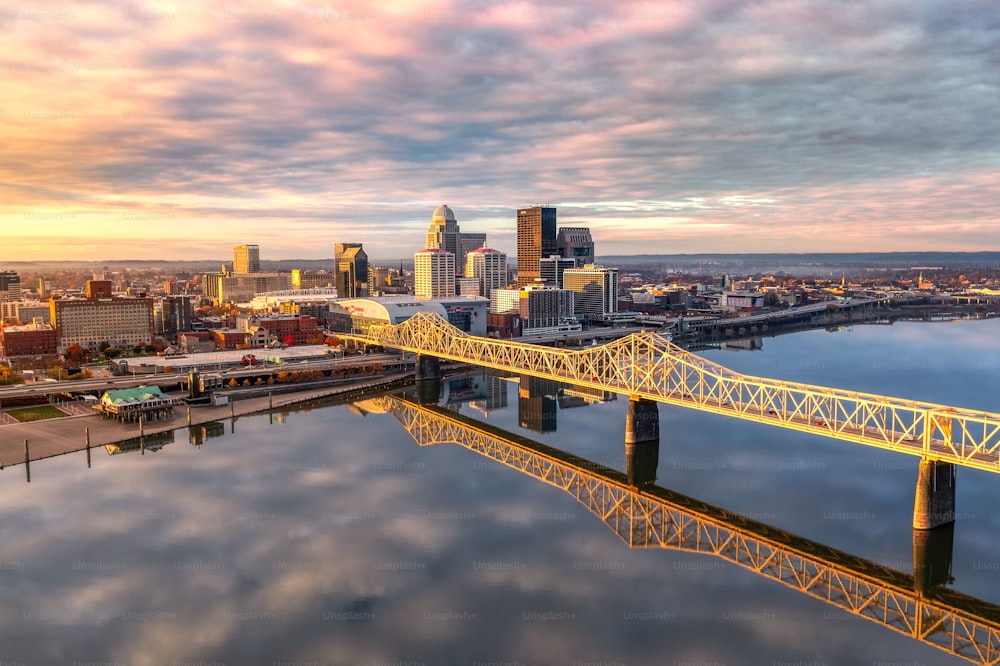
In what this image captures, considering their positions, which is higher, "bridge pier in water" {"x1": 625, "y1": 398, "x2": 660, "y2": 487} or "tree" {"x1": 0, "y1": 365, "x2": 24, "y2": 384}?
"tree" {"x1": 0, "y1": 365, "x2": 24, "y2": 384}

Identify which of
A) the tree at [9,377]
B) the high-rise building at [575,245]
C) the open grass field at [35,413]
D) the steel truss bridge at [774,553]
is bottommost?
the steel truss bridge at [774,553]

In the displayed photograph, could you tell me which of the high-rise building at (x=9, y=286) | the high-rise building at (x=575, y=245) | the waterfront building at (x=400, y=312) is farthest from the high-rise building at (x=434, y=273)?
the high-rise building at (x=9, y=286)

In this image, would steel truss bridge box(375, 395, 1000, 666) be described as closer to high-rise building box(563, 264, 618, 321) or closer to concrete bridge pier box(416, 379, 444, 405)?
concrete bridge pier box(416, 379, 444, 405)

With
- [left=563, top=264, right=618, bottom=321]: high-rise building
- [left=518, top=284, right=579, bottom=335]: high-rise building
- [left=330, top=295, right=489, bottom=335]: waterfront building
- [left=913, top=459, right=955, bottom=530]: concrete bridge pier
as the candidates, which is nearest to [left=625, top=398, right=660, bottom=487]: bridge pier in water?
[left=913, top=459, right=955, bottom=530]: concrete bridge pier

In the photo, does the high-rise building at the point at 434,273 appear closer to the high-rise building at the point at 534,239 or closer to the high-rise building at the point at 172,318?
the high-rise building at the point at 534,239

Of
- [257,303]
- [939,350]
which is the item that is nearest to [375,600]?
[939,350]

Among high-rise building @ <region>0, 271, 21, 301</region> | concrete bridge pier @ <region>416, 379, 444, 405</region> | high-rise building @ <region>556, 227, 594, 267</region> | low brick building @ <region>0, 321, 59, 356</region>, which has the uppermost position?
high-rise building @ <region>556, 227, 594, 267</region>

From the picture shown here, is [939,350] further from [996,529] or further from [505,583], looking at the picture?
[505,583]
